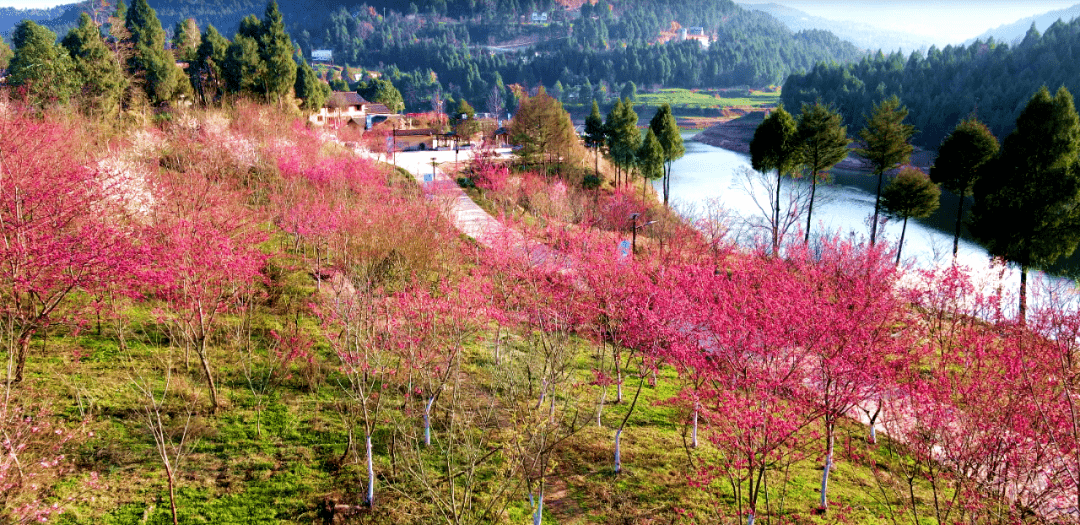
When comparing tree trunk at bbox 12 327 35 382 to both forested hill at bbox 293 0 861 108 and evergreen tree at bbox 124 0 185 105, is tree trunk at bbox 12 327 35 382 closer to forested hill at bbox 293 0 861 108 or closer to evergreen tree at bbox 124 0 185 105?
evergreen tree at bbox 124 0 185 105

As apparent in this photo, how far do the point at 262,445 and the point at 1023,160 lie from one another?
64.2 feet

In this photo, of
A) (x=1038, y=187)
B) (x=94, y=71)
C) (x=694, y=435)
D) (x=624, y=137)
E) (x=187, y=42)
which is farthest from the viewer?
(x=187, y=42)

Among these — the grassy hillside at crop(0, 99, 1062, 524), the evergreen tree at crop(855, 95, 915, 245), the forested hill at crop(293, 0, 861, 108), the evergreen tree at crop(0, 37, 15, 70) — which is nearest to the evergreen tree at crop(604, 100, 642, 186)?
the evergreen tree at crop(855, 95, 915, 245)

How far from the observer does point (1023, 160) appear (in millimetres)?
16750

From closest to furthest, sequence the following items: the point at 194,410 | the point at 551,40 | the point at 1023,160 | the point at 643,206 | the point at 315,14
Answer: the point at 194,410, the point at 1023,160, the point at 643,206, the point at 551,40, the point at 315,14

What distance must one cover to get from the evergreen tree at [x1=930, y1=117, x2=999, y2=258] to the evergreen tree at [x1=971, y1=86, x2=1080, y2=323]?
95.4 inches

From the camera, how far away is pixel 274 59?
29.8 meters

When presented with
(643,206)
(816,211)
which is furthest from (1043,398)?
(816,211)

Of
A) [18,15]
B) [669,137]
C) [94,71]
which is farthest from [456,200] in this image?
[18,15]

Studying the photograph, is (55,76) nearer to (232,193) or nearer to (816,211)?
(232,193)

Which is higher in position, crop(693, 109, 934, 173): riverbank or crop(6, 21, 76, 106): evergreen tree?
crop(6, 21, 76, 106): evergreen tree

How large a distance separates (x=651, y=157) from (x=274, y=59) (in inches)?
733

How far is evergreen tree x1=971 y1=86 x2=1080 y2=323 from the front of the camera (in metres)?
16.2

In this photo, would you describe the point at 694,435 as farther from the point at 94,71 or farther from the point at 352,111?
the point at 352,111
